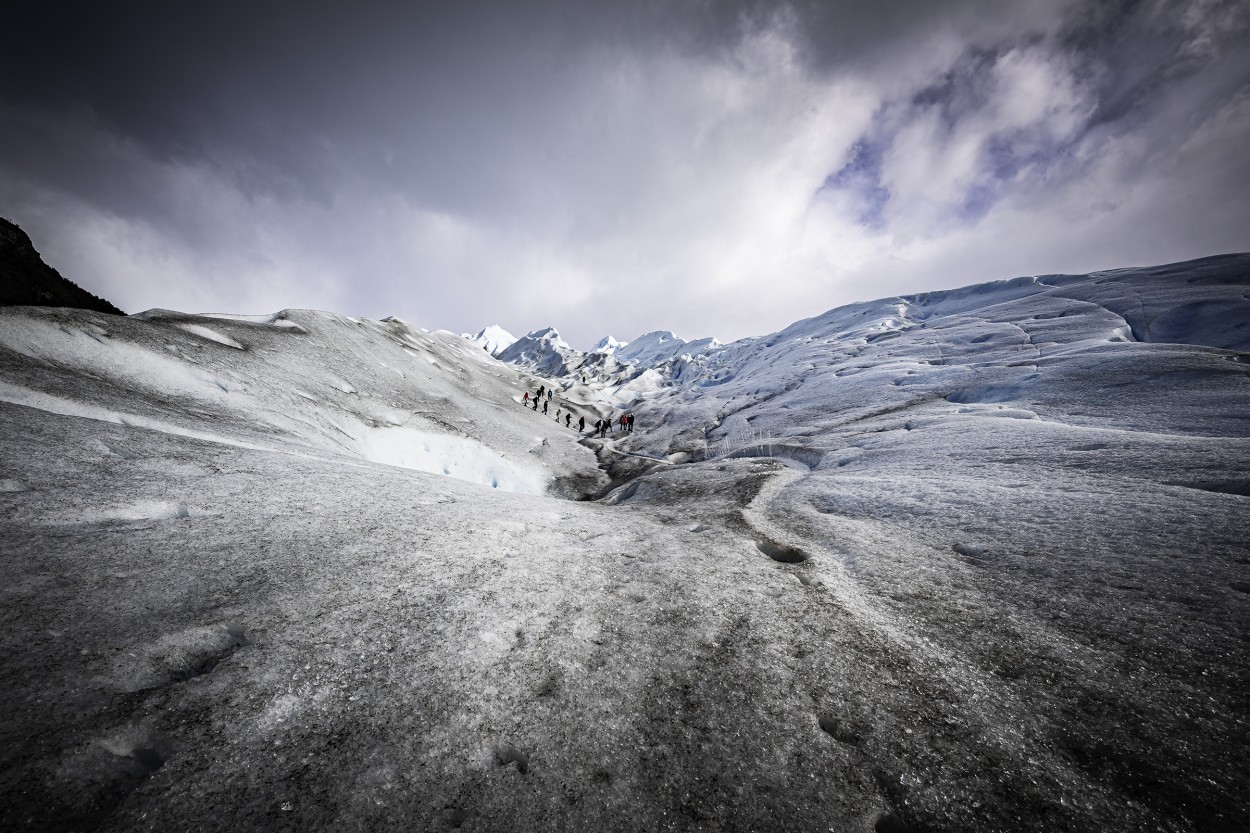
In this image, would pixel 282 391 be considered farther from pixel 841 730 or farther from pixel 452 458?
pixel 841 730

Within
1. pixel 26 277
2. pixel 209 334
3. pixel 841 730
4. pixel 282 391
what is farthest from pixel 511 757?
pixel 26 277

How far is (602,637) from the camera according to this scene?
5500 mm

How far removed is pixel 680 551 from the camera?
8.33 meters

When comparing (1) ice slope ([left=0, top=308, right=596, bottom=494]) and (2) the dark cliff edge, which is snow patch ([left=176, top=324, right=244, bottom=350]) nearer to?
(1) ice slope ([left=0, top=308, right=596, bottom=494])

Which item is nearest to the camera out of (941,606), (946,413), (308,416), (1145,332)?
(941,606)

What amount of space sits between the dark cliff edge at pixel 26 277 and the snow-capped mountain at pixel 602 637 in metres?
43.9

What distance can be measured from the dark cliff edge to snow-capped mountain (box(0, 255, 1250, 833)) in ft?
144

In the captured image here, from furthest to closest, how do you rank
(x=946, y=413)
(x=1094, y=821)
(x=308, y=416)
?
(x=946, y=413) → (x=308, y=416) → (x=1094, y=821)

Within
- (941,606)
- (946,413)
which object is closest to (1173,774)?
(941,606)

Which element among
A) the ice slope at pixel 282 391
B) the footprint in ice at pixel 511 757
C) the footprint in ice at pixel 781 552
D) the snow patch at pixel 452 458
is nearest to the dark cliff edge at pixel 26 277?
the ice slope at pixel 282 391

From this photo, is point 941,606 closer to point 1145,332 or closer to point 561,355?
point 1145,332

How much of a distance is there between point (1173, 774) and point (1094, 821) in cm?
100

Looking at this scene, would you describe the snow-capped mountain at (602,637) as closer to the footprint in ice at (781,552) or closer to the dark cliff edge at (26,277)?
the footprint in ice at (781,552)

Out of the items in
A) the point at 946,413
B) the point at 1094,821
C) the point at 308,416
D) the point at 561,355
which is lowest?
the point at 1094,821
